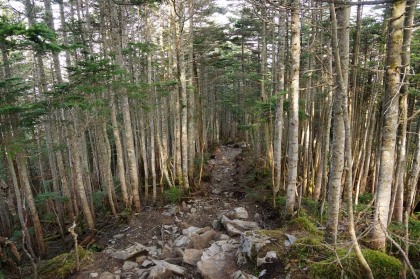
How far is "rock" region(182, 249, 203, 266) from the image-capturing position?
19.6 feet

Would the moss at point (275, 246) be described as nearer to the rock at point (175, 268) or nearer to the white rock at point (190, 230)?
the rock at point (175, 268)

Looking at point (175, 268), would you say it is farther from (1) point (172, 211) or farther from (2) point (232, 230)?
(1) point (172, 211)

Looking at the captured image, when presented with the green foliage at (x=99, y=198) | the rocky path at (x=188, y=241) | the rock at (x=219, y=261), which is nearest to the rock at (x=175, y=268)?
the rocky path at (x=188, y=241)

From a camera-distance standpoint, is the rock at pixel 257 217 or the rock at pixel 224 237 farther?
the rock at pixel 257 217

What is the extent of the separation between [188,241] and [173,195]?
3.38 metres

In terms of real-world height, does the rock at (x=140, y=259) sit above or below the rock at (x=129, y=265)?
below

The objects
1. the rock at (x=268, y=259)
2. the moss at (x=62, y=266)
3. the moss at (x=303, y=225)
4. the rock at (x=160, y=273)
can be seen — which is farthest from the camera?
the moss at (x=303, y=225)

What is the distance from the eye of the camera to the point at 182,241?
743cm

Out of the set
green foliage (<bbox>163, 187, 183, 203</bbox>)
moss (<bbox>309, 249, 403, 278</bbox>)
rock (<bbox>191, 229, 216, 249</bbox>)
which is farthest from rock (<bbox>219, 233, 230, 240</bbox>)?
green foliage (<bbox>163, 187, 183, 203</bbox>)

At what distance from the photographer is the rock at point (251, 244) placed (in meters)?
5.11

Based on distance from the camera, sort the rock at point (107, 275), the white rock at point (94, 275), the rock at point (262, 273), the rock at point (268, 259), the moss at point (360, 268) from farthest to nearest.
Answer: the white rock at point (94, 275)
the rock at point (107, 275)
the rock at point (268, 259)
the rock at point (262, 273)
the moss at point (360, 268)

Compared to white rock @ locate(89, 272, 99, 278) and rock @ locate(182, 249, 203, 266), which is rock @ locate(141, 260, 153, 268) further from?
white rock @ locate(89, 272, 99, 278)

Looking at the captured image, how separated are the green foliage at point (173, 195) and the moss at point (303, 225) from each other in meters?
5.11

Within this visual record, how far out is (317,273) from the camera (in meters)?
3.92
